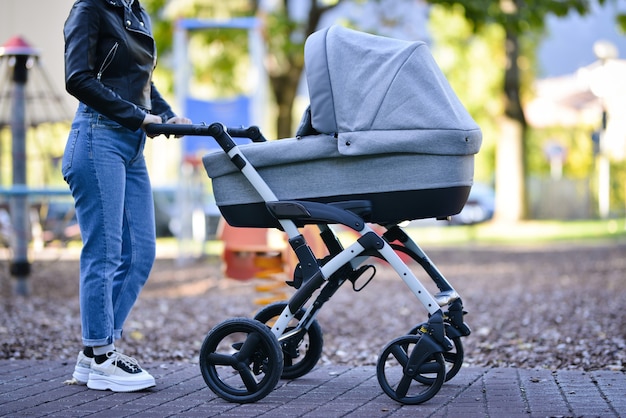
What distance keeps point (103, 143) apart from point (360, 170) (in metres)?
1.18

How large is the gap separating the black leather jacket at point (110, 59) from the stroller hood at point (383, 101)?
846mm

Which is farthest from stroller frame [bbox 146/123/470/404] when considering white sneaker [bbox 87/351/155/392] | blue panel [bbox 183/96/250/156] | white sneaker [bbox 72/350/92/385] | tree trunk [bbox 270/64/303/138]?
tree trunk [bbox 270/64/303/138]

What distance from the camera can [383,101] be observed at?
4.07 meters

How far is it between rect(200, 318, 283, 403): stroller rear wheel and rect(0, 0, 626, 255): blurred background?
4.70 metres

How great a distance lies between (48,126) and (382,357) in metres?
8.15

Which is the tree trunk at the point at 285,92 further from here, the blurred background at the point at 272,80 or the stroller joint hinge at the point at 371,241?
the stroller joint hinge at the point at 371,241

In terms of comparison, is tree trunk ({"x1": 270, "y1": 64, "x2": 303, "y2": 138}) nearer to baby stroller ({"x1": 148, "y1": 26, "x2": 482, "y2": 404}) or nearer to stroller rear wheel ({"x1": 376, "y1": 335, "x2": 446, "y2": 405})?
baby stroller ({"x1": 148, "y1": 26, "x2": 482, "y2": 404})

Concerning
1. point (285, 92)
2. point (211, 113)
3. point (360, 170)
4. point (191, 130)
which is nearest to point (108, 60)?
point (191, 130)

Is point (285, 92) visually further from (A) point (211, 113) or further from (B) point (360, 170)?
(B) point (360, 170)

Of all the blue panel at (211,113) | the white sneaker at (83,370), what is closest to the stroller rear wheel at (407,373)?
the white sneaker at (83,370)

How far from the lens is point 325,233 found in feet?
14.5

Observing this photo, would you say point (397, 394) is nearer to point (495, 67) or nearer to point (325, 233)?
point (325, 233)

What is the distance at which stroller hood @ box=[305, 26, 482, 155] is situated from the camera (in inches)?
158

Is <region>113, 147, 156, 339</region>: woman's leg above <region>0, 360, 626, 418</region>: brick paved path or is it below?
above
